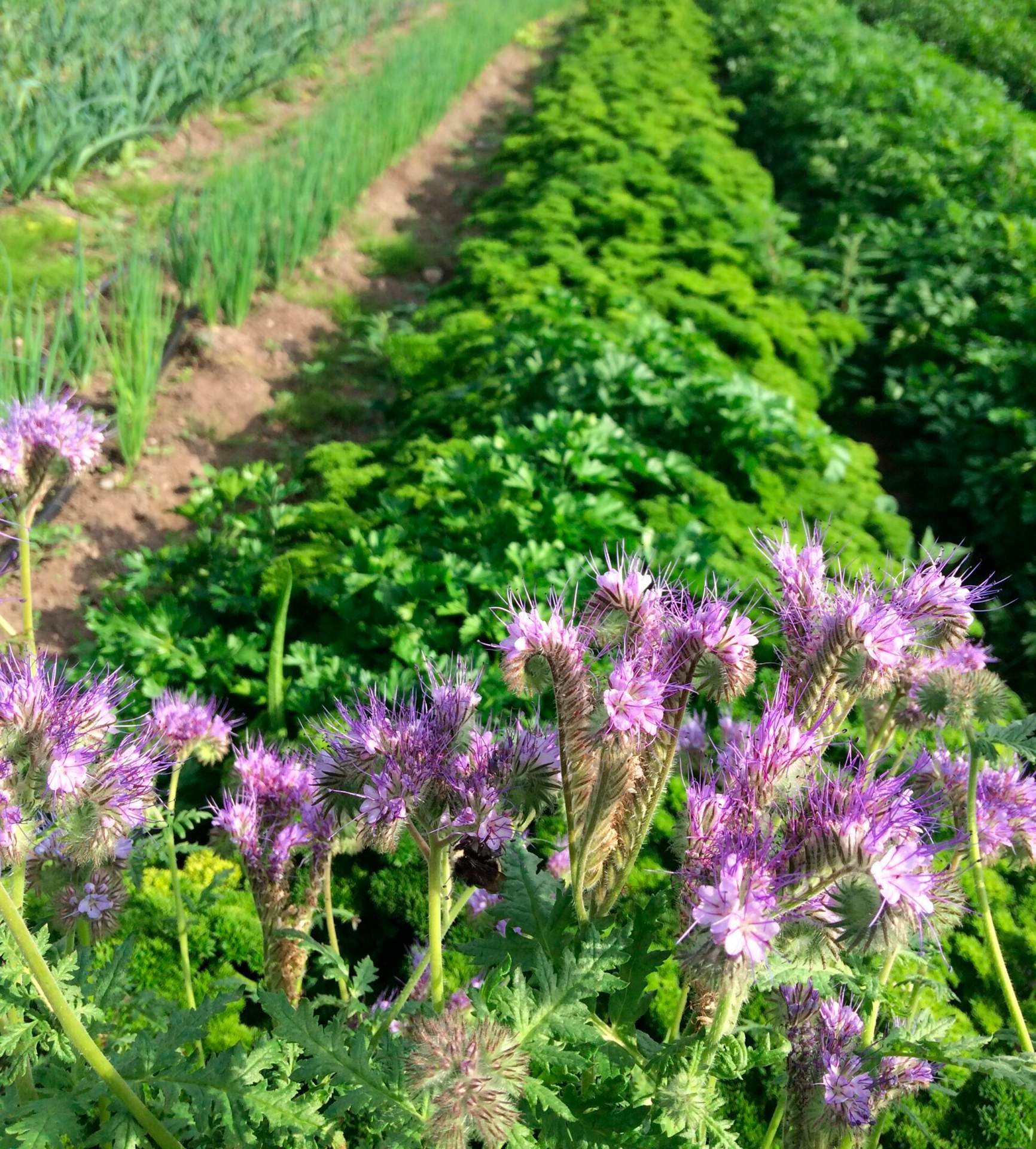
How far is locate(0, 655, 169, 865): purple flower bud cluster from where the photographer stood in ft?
3.69

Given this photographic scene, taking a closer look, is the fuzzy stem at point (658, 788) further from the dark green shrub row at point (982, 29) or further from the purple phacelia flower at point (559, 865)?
the dark green shrub row at point (982, 29)

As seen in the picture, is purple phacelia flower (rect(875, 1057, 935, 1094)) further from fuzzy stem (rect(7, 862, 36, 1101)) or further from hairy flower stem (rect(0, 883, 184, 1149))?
fuzzy stem (rect(7, 862, 36, 1101))

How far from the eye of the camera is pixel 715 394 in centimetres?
428

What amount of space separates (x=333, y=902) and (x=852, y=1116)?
141cm

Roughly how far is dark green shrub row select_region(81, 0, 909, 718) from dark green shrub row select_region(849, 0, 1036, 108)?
8.49m

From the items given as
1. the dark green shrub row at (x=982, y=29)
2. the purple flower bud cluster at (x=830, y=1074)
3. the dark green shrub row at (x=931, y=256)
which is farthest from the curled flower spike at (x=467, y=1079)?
the dark green shrub row at (x=982, y=29)

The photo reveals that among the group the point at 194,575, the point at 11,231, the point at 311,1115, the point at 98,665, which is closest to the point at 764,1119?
the point at 311,1115

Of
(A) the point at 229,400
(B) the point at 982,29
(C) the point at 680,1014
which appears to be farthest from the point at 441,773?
(B) the point at 982,29

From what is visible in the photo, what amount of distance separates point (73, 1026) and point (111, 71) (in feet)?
Result: 19.5

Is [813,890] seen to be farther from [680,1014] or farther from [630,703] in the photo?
[680,1014]

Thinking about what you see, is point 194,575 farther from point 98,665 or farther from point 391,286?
point 391,286

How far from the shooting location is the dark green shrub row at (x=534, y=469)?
3141 mm

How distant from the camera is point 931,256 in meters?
6.73

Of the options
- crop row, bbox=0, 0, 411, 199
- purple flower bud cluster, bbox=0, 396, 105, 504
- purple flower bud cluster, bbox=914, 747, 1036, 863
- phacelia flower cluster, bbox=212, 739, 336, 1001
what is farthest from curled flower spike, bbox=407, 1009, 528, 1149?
crop row, bbox=0, 0, 411, 199
